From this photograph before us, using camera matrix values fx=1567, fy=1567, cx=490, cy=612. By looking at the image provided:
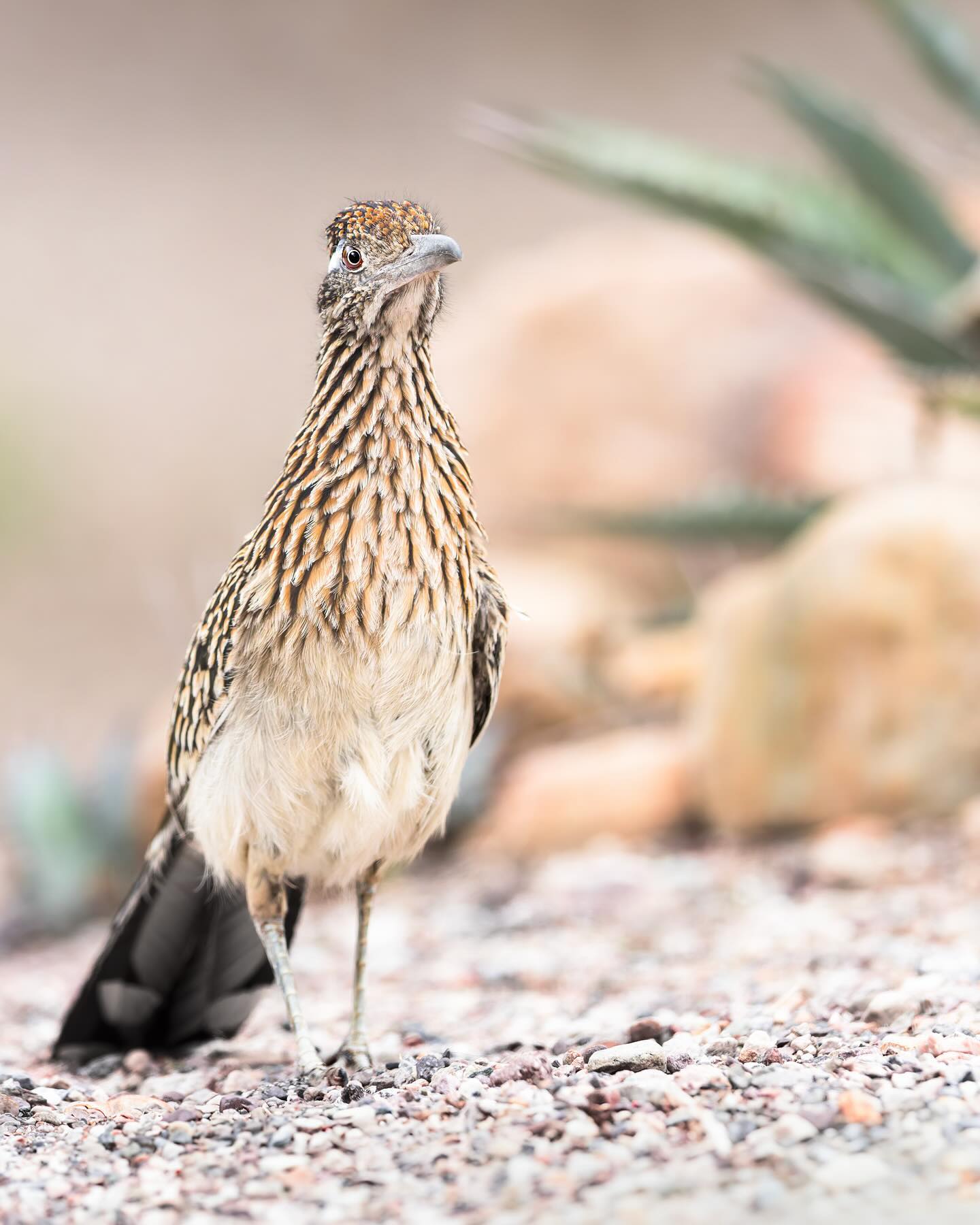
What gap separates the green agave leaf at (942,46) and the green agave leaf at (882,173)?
40cm

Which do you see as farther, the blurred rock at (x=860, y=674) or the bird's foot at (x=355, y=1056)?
the blurred rock at (x=860, y=674)

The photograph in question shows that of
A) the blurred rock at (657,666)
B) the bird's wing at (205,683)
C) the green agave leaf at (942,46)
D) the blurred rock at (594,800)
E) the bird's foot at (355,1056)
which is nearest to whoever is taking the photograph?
the bird's wing at (205,683)

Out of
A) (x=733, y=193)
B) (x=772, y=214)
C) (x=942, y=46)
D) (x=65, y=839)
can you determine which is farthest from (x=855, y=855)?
(x=942, y=46)

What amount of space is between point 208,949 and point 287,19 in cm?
1702

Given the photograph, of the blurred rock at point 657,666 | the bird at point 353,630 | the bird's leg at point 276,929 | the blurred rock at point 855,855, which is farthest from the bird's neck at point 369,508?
the blurred rock at point 657,666

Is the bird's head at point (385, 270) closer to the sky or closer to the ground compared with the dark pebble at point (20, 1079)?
closer to the sky

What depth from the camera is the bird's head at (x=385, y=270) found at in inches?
139

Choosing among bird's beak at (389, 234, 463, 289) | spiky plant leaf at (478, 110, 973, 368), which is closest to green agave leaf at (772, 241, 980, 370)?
spiky plant leaf at (478, 110, 973, 368)

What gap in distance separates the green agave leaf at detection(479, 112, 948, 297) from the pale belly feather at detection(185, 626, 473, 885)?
418 centimetres

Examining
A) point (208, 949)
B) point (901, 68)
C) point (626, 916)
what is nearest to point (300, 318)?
point (901, 68)

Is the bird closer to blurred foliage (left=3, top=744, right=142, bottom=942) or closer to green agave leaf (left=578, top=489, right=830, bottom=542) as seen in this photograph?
blurred foliage (left=3, top=744, right=142, bottom=942)

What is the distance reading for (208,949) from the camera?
13.8 ft

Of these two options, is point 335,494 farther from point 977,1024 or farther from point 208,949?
point 977,1024

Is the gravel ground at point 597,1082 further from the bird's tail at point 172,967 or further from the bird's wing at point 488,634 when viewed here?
the bird's wing at point 488,634
